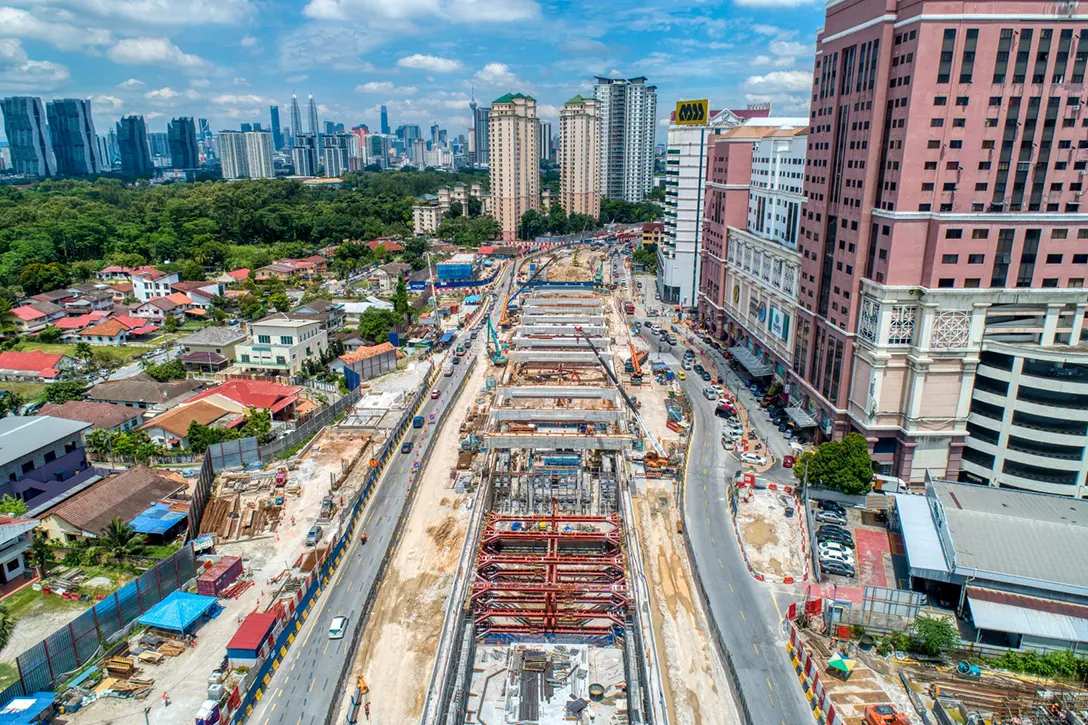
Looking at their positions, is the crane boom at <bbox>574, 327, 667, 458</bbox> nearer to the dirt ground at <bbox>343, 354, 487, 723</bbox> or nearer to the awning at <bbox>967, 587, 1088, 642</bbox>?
the dirt ground at <bbox>343, 354, 487, 723</bbox>

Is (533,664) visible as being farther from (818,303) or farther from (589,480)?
(818,303)

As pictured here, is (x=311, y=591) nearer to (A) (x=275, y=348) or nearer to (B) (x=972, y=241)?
(A) (x=275, y=348)

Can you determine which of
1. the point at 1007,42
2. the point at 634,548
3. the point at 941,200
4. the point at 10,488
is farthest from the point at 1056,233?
the point at 10,488

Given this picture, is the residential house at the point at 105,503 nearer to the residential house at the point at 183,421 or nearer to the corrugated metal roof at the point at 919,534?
the residential house at the point at 183,421

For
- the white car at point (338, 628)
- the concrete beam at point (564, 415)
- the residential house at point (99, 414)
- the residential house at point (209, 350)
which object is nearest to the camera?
the white car at point (338, 628)

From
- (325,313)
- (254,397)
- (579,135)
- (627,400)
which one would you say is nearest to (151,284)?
(325,313)

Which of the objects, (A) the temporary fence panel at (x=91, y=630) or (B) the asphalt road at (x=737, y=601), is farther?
(B) the asphalt road at (x=737, y=601)

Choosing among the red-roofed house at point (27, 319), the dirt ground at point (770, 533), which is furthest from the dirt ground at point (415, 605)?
the red-roofed house at point (27, 319)
